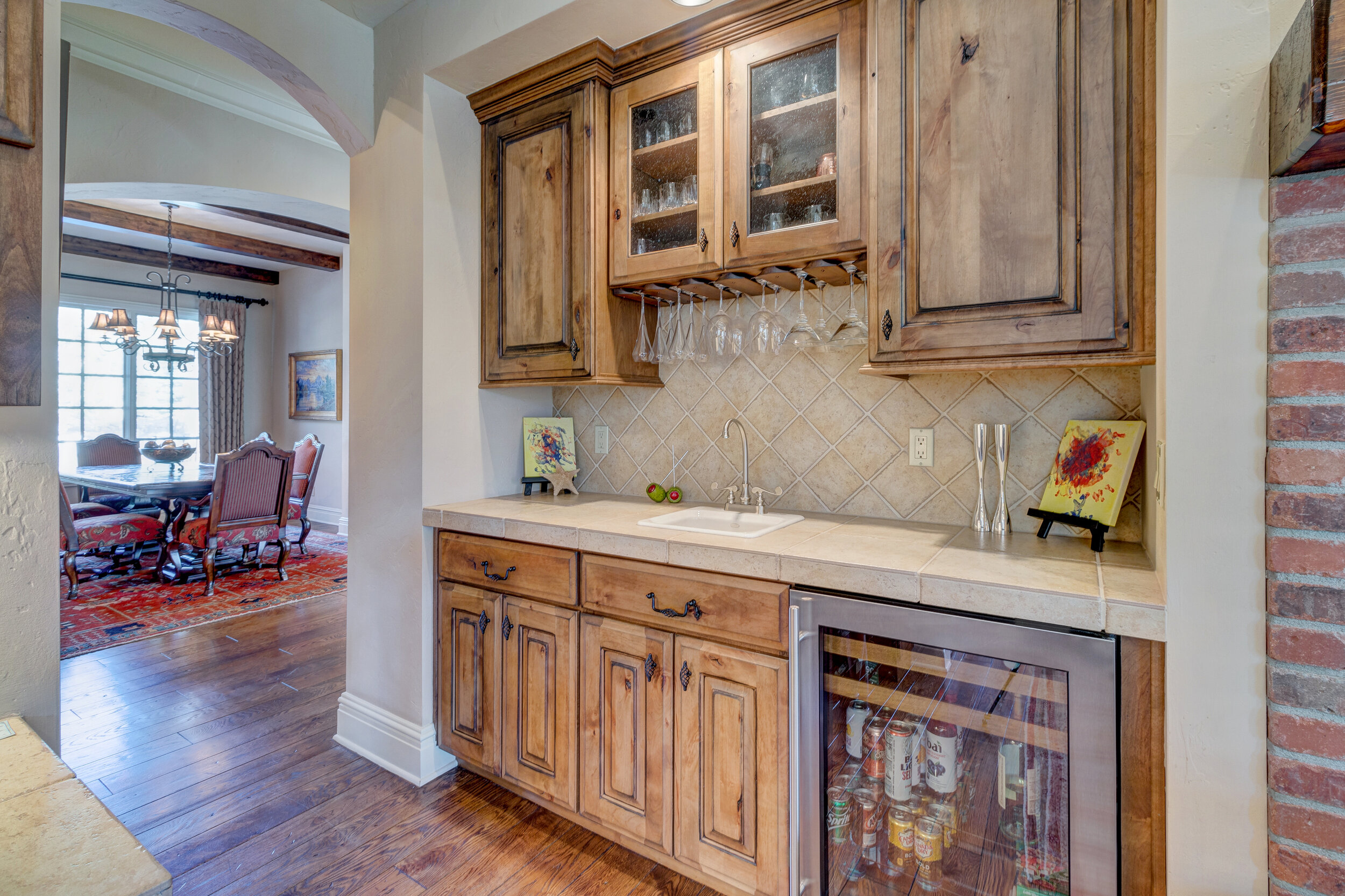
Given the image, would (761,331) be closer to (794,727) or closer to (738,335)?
(738,335)

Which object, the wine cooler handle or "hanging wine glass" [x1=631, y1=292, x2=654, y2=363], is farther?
"hanging wine glass" [x1=631, y1=292, x2=654, y2=363]

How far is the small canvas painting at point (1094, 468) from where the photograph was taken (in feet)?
4.92

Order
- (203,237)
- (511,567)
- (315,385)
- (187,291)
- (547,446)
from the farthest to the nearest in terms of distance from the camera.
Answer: (315,385) → (187,291) → (203,237) → (547,446) → (511,567)

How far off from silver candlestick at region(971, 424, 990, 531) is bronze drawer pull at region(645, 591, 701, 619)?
83cm

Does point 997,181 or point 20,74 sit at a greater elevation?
point 997,181

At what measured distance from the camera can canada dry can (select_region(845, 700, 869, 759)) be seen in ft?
4.76

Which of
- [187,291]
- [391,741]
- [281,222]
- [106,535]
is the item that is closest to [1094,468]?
[391,741]

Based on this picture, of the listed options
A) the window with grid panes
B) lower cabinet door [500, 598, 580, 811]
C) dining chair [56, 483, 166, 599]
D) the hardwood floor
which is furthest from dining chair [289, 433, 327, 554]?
lower cabinet door [500, 598, 580, 811]

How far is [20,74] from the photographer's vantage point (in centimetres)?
82

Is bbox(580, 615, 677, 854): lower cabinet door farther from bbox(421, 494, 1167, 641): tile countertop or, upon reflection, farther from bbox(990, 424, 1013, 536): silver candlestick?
bbox(990, 424, 1013, 536): silver candlestick

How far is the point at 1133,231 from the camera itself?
4.22ft

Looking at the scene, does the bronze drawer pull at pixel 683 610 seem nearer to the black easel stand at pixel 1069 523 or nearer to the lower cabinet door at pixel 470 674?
the lower cabinet door at pixel 470 674

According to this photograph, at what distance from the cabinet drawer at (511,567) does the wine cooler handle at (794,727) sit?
692 millimetres

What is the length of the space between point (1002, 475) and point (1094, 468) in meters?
0.22
